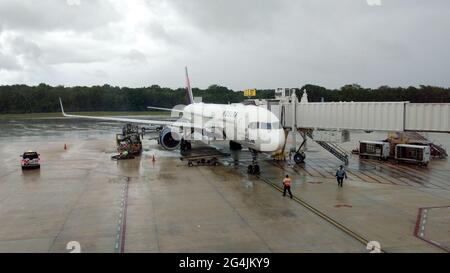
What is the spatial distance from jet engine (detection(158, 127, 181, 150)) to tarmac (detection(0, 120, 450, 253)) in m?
5.37

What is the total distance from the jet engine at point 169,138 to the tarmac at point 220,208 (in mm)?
5374

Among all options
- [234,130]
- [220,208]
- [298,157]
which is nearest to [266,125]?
[234,130]

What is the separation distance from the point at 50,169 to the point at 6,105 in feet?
361

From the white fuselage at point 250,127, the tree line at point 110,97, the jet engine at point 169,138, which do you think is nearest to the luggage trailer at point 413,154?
the white fuselage at point 250,127

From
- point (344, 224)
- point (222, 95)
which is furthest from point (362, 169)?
point (222, 95)

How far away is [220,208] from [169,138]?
19221 mm

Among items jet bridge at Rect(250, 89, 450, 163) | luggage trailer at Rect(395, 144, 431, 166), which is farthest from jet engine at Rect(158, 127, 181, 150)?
luggage trailer at Rect(395, 144, 431, 166)

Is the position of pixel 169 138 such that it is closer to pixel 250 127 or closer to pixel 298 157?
pixel 298 157

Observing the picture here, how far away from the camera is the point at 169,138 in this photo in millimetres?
37062

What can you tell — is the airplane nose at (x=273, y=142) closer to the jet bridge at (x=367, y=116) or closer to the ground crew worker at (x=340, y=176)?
the ground crew worker at (x=340, y=176)

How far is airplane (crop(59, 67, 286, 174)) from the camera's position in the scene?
25828mm

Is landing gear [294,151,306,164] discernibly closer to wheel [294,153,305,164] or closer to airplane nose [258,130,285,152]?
wheel [294,153,305,164]

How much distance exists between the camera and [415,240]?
14.4 metres

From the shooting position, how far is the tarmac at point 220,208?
1421cm
